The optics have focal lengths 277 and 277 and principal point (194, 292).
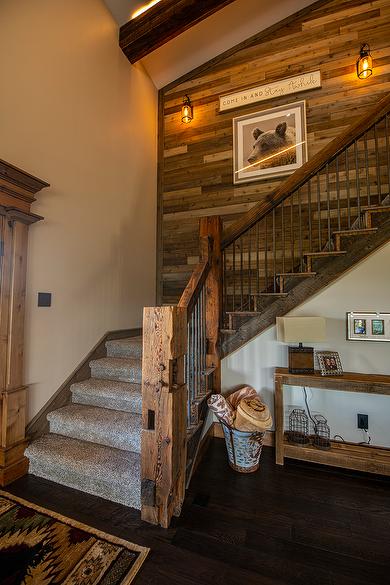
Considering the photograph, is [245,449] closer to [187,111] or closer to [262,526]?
[262,526]

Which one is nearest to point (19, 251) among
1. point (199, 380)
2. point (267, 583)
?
point (199, 380)

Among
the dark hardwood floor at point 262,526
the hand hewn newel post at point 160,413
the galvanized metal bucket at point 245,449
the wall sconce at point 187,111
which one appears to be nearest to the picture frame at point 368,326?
the dark hardwood floor at point 262,526

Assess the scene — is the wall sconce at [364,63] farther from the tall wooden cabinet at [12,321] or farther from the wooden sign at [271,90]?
the tall wooden cabinet at [12,321]

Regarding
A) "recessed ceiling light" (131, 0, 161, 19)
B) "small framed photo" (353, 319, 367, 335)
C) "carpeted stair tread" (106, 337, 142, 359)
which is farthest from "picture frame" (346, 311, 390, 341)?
"recessed ceiling light" (131, 0, 161, 19)

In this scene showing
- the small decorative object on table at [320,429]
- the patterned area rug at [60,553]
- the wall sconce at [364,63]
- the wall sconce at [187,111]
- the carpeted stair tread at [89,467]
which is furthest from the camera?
the wall sconce at [187,111]

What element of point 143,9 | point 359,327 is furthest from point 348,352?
point 143,9

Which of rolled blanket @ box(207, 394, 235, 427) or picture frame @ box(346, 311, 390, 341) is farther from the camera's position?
picture frame @ box(346, 311, 390, 341)

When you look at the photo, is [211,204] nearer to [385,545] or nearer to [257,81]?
[257,81]

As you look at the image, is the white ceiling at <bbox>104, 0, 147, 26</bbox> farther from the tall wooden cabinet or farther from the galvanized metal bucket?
the galvanized metal bucket

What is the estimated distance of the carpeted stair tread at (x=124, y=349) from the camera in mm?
2879

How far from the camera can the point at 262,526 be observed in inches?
63.3

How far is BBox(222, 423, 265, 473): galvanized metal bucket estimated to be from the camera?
6.82ft

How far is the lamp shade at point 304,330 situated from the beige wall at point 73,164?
1.96 meters

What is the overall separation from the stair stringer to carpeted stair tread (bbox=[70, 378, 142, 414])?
90cm
